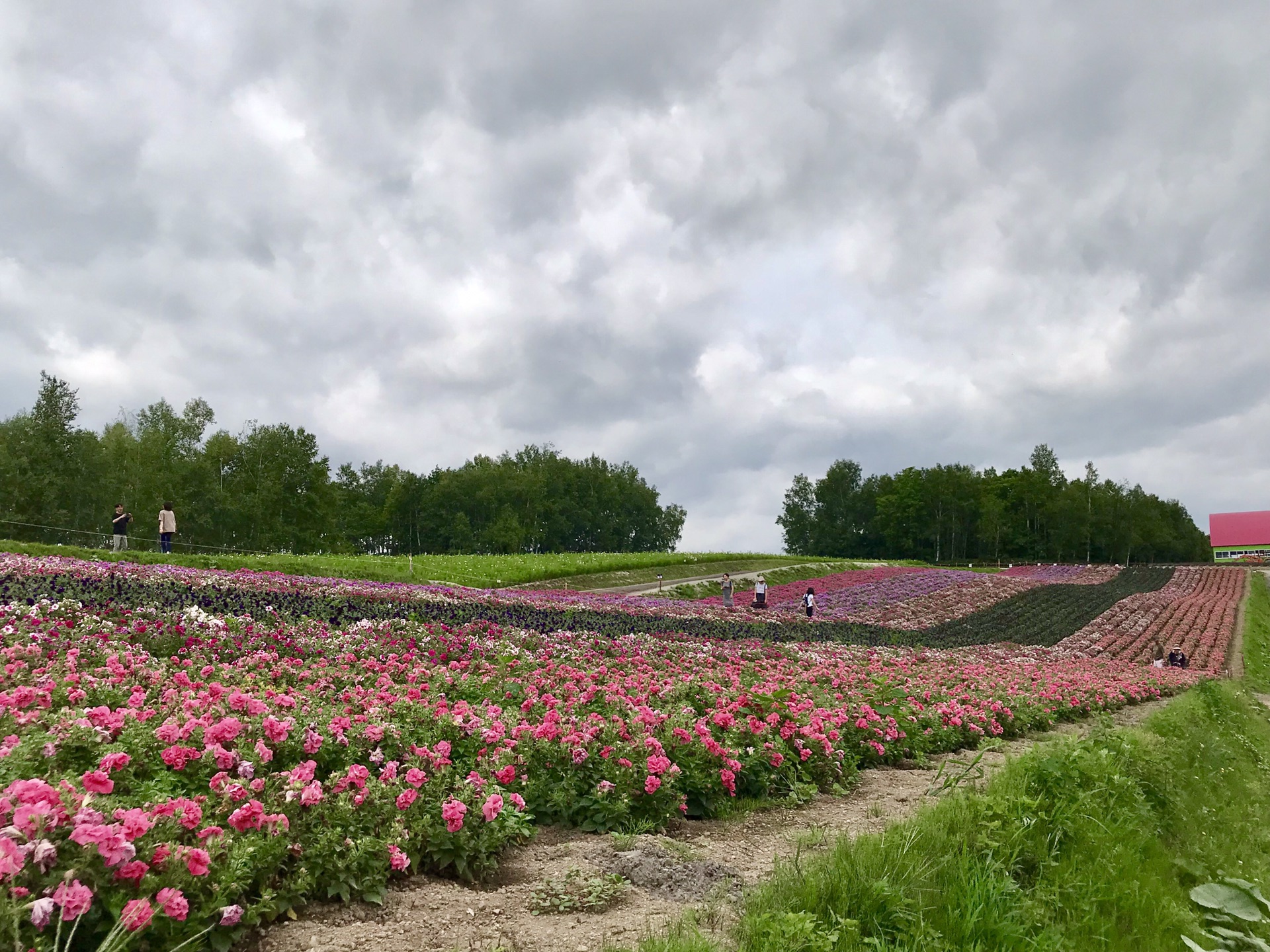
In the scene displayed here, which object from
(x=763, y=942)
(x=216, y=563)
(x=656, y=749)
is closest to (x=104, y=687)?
(x=656, y=749)

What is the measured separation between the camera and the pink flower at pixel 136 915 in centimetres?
265

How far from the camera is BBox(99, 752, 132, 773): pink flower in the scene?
3498 millimetres

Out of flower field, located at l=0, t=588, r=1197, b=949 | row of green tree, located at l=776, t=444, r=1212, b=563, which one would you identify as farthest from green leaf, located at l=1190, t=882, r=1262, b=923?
row of green tree, located at l=776, t=444, r=1212, b=563

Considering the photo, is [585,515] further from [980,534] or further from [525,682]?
[525,682]

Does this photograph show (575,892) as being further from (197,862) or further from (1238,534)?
(1238,534)

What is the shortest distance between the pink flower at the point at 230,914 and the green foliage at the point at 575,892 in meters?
1.28

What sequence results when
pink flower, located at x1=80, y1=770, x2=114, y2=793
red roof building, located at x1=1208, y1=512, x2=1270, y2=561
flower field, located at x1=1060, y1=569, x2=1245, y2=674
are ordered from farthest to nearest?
red roof building, located at x1=1208, y1=512, x2=1270, y2=561 → flower field, located at x1=1060, y1=569, x2=1245, y2=674 → pink flower, located at x1=80, y1=770, x2=114, y2=793

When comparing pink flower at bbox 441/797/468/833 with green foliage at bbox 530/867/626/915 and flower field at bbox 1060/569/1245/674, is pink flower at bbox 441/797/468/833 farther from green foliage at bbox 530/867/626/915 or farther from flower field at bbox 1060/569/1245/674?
flower field at bbox 1060/569/1245/674

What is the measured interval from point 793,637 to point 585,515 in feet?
262

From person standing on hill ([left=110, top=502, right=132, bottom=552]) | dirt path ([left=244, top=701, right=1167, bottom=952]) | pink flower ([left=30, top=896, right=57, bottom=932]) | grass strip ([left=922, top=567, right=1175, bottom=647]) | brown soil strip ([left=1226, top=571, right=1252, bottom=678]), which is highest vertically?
person standing on hill ([left=110, top=502, right=132, bottom=552])

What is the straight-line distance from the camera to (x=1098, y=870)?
16.5 feet

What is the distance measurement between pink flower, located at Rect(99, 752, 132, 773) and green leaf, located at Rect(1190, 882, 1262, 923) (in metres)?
6.40

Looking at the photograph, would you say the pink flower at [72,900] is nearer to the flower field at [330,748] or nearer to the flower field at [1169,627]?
the flower field at [330,748]

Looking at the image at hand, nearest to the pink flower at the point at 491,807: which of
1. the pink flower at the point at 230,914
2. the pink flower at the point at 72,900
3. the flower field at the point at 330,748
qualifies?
the flower field at the point at 330,748
